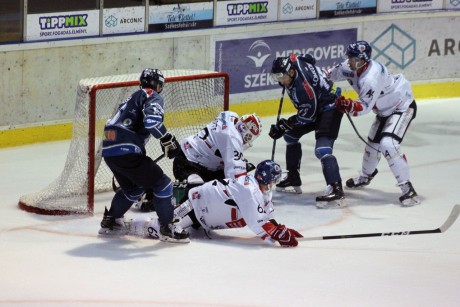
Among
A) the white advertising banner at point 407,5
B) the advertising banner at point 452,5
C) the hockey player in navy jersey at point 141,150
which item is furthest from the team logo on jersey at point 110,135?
the advertising banner at point 452,5

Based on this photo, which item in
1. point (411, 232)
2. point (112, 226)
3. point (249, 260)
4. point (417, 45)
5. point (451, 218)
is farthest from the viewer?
point (417, 45)

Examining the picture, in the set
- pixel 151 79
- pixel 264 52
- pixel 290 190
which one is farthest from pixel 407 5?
pixel 151 79

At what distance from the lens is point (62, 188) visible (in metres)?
8.45

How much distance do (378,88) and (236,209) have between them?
6.05 feet

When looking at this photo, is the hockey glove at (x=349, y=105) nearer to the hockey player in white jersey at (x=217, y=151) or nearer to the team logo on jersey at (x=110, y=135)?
the hockey player in white jersey at (x=217, y=151)

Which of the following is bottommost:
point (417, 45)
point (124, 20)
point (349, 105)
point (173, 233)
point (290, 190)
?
point (173, 233)

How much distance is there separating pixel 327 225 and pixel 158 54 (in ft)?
11.3

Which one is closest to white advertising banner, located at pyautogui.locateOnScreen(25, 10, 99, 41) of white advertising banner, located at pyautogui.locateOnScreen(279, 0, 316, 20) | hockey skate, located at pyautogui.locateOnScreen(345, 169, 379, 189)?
white advertising banner, located at pyautogui.locateOnScreen(279, 0, 316, 20)

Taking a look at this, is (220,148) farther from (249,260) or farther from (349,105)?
(349,105)

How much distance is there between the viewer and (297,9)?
12.0 metres

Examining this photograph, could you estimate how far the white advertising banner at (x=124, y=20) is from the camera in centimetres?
1075

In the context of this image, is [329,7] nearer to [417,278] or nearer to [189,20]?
[189,20]

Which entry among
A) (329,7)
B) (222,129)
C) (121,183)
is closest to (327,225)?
(222,129)

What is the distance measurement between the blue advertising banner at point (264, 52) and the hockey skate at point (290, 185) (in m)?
2.52
